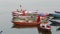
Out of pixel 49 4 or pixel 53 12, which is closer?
pixel 53 12

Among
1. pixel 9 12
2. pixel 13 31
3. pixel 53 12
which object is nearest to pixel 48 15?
pixel 53 12

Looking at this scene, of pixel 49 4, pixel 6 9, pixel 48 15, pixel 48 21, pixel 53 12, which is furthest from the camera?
pixel 49 4

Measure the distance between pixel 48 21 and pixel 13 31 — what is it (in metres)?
4.45

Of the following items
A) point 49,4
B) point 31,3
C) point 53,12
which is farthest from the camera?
point 31,3

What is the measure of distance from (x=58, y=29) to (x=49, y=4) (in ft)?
52.8

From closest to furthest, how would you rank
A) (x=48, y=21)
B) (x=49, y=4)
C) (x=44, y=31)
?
(x=44, y=31) → (x=48, y=21) → (x=49, y=4)

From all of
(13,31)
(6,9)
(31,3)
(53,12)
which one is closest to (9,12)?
(6,9)

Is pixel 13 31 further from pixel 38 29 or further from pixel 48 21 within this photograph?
pixel 48 21

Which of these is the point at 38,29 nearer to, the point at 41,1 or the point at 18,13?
the point at 18,13

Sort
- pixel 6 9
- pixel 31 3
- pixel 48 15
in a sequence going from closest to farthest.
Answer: pixel 48 15 < pixel 6 9 < pixel 31 3

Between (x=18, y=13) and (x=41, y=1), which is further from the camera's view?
(x=41, y=1)

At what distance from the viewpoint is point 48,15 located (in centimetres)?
3127

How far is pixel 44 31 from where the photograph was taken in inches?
905

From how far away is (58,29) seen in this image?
23797 millimetres
